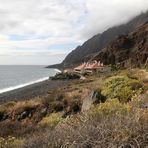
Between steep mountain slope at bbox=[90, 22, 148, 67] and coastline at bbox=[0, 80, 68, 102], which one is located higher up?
steep mountain slope at bbox=[90, 22, 148, 67]

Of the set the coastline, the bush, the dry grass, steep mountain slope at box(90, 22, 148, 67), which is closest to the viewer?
the dry grass

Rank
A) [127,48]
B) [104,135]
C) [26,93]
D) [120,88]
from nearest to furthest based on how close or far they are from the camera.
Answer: [104,135] → [120,88] → [26,93] → [127,48]

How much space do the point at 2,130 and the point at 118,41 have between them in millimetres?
94219

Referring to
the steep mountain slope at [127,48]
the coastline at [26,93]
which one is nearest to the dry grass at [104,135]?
the coastline at [26,93]

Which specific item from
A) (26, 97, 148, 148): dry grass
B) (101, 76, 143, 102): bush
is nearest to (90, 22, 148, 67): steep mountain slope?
(101, 76, 143, 102): bush

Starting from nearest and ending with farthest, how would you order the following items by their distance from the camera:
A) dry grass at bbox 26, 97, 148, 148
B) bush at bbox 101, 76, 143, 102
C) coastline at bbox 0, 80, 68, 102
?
dry grass at bbox 26, 97, 148, 148 → bush at bbox 101, 76, 143, 102 → coastline at bbox 0, 80, 68, 102

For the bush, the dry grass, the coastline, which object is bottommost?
the coastline

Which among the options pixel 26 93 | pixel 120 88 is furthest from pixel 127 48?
pixel 120 88

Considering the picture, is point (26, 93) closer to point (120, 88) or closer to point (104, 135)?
point (120, 88)

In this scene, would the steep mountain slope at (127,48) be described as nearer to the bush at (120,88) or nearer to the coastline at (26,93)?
the coastline at (26,93)

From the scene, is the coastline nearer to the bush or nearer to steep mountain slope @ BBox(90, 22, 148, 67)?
the bush

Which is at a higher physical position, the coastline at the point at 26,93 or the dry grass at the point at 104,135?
the dry grass at the point at 104,135

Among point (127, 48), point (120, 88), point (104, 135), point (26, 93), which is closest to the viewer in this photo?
point (104, 135)

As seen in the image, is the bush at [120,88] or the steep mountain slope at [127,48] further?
the steep mountain slope at [127,48]
